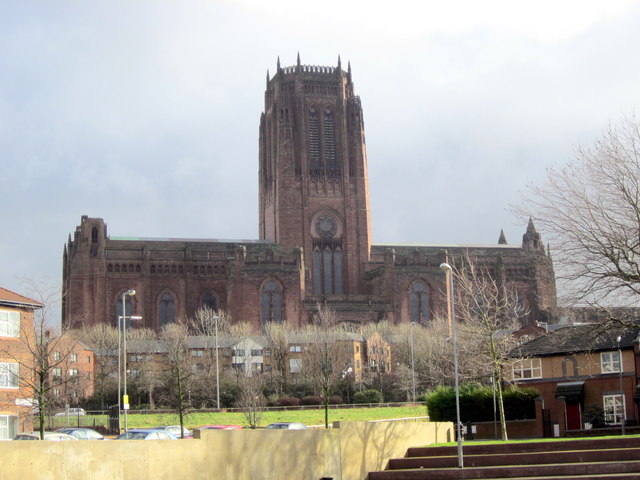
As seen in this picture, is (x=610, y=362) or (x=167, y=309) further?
(x=167, y=309)

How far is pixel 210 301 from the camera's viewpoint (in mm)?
117500

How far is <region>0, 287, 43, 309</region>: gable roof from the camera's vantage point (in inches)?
1809

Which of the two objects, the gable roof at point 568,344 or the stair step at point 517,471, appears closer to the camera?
the stair step at point 517,471

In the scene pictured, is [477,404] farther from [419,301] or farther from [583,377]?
[419,301]

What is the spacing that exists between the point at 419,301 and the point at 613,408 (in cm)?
7073

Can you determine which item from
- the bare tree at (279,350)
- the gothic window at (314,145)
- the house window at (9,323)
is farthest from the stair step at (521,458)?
the gothic window at (314,145)

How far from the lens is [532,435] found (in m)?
50.3

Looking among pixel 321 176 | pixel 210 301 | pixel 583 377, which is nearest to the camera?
pixel 583 377

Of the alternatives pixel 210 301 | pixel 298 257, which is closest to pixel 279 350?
pixel 298 257

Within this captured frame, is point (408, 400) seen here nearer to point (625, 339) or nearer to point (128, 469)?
point (625, 339)

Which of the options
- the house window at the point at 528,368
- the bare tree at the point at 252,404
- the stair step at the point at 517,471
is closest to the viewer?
the stair step at the point at 517,471

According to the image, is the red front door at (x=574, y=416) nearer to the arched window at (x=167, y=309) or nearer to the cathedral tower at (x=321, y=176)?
the arched window at (x=167, y=309)

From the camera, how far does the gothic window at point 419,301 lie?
118 m

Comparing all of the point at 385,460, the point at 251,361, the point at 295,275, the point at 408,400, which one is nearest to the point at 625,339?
the point at 385,460
